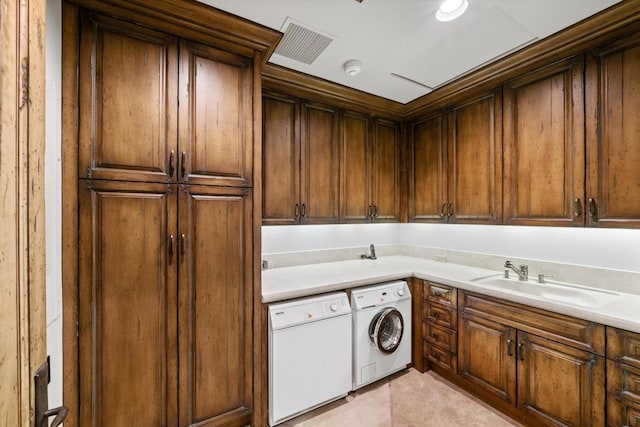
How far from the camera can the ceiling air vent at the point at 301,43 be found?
186cm

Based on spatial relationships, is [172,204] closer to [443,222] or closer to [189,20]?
[189,20]

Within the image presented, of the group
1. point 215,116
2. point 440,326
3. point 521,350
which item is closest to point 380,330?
point 440,326

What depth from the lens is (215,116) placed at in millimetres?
1781

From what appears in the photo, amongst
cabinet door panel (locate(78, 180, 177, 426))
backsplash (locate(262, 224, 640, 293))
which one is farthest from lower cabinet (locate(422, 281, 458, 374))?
cabinet door panel (locate(78, 180, 177, 426))

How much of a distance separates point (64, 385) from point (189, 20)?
2024 mm

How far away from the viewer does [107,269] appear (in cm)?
150

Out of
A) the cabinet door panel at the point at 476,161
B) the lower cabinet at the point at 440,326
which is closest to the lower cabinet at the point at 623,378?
the lower cabinet at the point at 440,326

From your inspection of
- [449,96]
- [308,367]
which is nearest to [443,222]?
[449,96]

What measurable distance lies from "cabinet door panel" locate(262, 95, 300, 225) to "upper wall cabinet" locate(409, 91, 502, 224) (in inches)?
57.2

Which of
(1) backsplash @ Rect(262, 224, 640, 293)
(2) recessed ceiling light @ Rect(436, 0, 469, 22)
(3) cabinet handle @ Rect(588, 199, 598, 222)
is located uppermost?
(2) recessed ceiling light @ Rect(436, 0, 469, 22)

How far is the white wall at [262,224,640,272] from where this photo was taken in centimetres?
203

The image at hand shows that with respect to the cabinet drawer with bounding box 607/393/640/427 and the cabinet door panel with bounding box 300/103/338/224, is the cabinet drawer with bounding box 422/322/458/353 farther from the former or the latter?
the cabinet door panel with bounding box 300/103/338/224

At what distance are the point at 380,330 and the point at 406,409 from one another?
0.57 m

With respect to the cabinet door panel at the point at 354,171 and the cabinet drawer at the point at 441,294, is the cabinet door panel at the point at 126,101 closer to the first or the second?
the cabinet door panel at the point at 354,171
